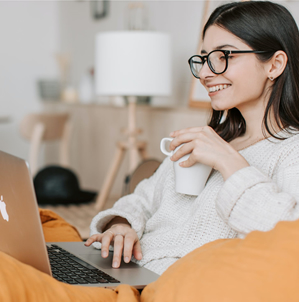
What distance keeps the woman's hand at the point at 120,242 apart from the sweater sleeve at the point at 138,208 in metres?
0.05

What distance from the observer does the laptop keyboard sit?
87 cm

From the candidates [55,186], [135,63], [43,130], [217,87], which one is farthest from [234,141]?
[43,130]

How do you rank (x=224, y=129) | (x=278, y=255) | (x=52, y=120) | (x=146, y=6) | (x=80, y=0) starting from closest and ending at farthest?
(x=278, y=255) → (x=224, y=129) → (x=146, y=6) → (x=52, y=120) → (x=80, y=0)

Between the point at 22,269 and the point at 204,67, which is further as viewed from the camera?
the point at 204,67

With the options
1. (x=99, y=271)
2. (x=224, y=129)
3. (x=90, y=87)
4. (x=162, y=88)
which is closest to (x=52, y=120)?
(x=90, y=87)

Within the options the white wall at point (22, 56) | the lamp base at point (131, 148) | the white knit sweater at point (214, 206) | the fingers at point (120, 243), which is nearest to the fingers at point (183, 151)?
the white knit sweater at point (214, 206)

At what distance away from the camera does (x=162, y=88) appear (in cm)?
264

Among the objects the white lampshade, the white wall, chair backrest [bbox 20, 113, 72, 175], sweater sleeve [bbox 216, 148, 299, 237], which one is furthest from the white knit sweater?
the white wall

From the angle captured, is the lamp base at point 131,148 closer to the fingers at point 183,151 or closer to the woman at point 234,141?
the woman at point 234,141

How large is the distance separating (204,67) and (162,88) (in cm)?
155

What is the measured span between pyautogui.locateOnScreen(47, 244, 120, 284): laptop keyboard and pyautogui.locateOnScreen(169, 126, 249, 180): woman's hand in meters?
0.27

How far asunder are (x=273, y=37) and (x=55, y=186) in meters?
2.12

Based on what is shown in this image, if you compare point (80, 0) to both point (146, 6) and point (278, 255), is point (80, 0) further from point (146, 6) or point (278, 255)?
point (278, 255)

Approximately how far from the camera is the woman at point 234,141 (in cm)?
96
